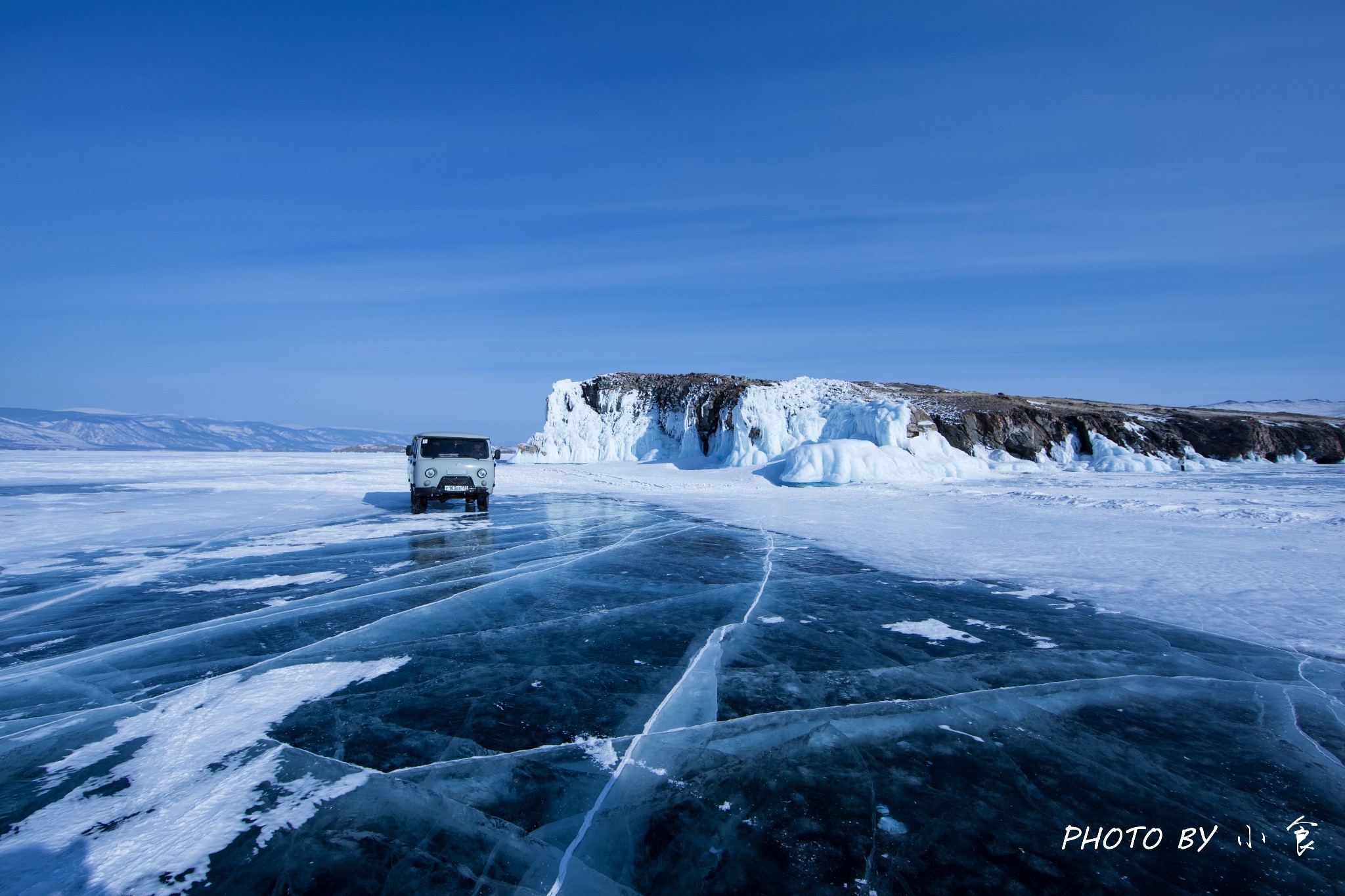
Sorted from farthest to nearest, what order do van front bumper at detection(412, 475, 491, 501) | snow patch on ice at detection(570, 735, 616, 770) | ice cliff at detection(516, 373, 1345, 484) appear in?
ice cliff at detection(516, 373, 1345, 484)
van front bumper at detection(412, 475, 491, 501)
snow patch on ice at detection(570, 735, 616, 770)

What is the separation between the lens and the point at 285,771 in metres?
4.00

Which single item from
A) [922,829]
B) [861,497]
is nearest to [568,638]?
[922,829]

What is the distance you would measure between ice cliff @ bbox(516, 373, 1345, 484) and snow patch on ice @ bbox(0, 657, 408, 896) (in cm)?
2588

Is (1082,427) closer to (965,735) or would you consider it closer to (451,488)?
(451,488)

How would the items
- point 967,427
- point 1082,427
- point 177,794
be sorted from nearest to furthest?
point 177,794
point 967,427
point 1082,427

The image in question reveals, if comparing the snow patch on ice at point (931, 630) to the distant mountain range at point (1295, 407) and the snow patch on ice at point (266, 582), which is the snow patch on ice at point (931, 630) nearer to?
the snow patch on ice at point (266, 582)

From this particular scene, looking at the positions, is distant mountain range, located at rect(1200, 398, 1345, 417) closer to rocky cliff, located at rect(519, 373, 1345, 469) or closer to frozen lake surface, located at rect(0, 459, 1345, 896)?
rocky cliff, located at rect(519, 373, 1345, 469)

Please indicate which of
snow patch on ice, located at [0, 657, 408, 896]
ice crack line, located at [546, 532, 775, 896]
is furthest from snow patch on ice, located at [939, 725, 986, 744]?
snow patch on ice, located at [0, 657, 408, 896]

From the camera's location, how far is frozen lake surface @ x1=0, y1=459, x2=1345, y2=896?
10.4 feet

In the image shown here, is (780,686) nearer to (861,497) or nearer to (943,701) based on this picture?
(943,701)

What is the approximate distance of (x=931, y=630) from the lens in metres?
7.03

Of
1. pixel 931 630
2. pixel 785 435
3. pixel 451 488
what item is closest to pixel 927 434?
pixel 785 435

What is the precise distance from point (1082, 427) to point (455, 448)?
134 ft

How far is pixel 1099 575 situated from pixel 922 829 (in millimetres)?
8334
